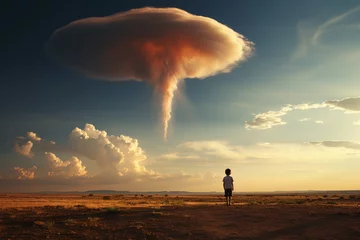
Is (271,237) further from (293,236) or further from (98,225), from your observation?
(98,225)

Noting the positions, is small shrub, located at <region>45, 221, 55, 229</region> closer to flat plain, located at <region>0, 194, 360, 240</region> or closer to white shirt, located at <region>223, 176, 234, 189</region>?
flat plain, located at <region>0, 194, 360, 240</region>

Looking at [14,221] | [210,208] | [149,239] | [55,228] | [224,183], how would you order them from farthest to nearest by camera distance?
1. [224,183]
2. [210,208]
3. [14,221]
4. [55,228]
5. [149,239]

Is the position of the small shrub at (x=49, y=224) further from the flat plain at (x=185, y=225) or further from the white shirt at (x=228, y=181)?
the white shirt at (x=228, y=181)

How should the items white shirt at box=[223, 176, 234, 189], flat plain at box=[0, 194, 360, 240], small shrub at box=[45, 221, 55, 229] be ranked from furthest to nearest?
white shirt at box=[223, 176, 234, 189] → small shrub at box=[45, 221, 55, 229] → flat plain at box=[0, 194, 360, 240]

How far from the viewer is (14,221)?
19.6 m

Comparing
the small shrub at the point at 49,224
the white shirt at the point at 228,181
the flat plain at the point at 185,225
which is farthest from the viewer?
the white shirt at the point at 228,181

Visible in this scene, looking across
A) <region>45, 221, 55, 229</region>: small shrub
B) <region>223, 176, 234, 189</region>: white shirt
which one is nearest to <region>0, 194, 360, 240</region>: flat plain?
<region>45, 221, 55, 229</region>: small shrub

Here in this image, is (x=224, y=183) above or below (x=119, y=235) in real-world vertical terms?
above

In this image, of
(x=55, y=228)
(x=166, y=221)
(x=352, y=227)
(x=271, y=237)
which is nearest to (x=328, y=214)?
(x=352, y=227)

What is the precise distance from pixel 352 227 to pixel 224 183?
37.0 feet

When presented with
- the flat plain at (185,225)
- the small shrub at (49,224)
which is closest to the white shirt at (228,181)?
the flat plain at (185,225)

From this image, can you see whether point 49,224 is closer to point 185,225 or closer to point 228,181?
point 185,225

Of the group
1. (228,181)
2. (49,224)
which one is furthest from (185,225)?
(228,181)

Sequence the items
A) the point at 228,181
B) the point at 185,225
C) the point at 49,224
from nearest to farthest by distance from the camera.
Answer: the point at 49,224 < the point at 185,225 < the point at 228,181
